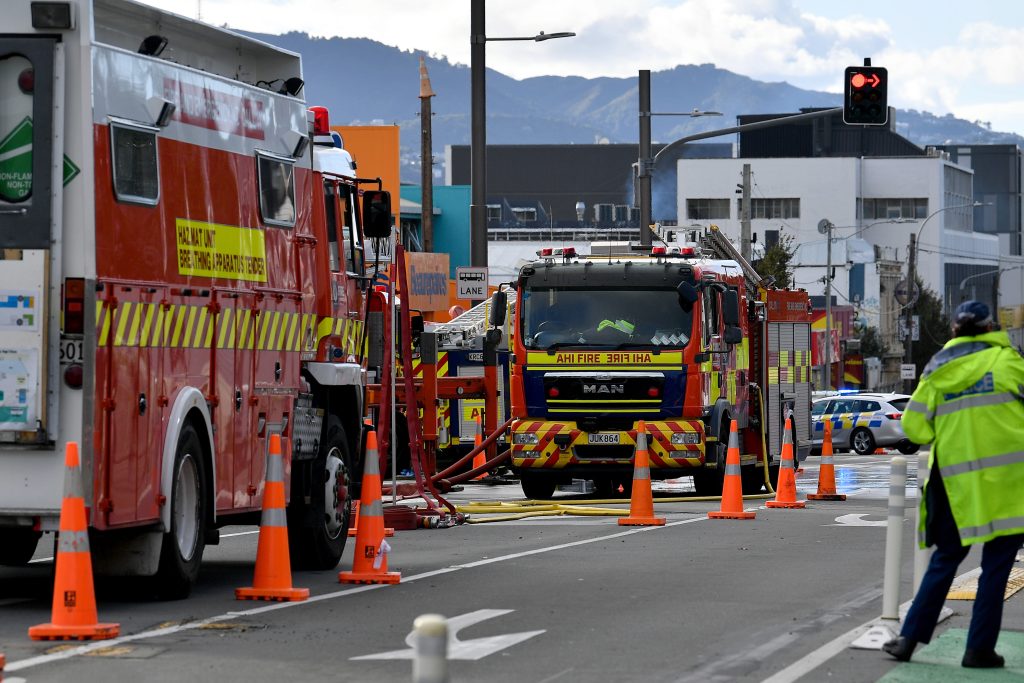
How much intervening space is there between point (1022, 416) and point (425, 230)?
32.4m

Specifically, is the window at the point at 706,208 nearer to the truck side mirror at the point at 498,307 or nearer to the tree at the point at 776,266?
the tree at the point at 776,266

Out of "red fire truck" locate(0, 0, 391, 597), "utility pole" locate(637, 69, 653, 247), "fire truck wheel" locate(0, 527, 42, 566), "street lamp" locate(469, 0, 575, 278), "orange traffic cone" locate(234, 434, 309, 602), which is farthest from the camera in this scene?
Answer: "utility pole" locate(637, 69, 653, 247)

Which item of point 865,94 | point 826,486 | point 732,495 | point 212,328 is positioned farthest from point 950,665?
point 865,94

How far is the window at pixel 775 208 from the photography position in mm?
127938

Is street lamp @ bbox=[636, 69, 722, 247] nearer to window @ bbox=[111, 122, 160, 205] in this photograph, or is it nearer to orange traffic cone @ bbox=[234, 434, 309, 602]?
orange traffic cone @ bbox=[234, 434, 309, 602]

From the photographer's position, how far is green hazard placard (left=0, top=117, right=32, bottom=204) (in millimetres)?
11328

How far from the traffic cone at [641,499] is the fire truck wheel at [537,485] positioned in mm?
5383

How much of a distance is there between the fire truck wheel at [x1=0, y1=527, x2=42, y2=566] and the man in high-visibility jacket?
20.8ft

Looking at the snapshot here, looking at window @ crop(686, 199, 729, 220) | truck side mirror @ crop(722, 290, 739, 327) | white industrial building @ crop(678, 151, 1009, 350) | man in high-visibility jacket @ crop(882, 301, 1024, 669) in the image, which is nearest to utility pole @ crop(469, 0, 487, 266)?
truck side mirror @ crop(722, 290, 739, 327)

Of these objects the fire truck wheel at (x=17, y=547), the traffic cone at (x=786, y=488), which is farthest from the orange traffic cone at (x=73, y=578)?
the traffic cone at (x=786, y=488)

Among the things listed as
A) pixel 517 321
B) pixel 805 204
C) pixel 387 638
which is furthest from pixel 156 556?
pixel 805 204

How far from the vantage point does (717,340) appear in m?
25.2

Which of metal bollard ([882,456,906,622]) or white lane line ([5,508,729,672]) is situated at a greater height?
metal bollard ([882,456,906,622])

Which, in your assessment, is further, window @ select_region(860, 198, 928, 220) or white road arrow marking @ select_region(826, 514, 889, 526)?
window @ select_region(860, 198, 928, 220)
